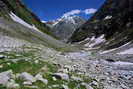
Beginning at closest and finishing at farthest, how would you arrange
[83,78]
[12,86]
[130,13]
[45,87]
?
[12,86], [45,87], [83,78], [130,13]

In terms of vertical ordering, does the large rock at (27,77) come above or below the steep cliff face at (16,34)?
below

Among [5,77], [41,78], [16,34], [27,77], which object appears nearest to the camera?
[5,77]

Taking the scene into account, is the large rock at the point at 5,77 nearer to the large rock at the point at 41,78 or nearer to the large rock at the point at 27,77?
the large rock at the point at 27,77

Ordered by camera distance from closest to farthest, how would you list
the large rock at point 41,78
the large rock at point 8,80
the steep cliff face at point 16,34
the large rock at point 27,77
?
1. the large rock at point 8,80
2. the large rock at point 27,77
3. the large rock at point 41,78
4. the steep cliff face at point 16,34

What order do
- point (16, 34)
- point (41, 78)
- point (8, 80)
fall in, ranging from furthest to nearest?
point (16, 34), point (41, 78), point (8, 80)

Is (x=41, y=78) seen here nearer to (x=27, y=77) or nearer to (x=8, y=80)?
(x=27, y=77)

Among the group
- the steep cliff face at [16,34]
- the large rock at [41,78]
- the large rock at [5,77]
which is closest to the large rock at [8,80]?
the large rock at [5,77]

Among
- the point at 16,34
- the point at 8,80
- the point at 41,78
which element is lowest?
the point at 8,80

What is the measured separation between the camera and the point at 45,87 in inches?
544

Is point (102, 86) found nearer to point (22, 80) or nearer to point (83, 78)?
point (83, 78)

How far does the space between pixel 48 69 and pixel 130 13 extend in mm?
126901

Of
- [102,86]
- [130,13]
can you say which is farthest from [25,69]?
[130,13]

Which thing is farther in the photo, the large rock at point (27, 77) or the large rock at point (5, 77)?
the large rock at point (27, 77)

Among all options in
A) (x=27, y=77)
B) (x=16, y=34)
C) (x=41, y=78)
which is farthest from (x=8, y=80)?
(x=16, y=34)
